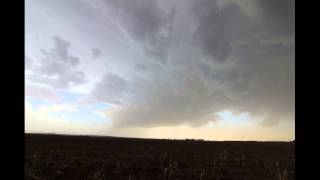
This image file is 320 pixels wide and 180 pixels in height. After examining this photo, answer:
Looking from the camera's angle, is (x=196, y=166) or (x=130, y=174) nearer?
(x=130, y=174)

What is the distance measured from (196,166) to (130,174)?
5319mm

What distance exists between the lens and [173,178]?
71.7ft
